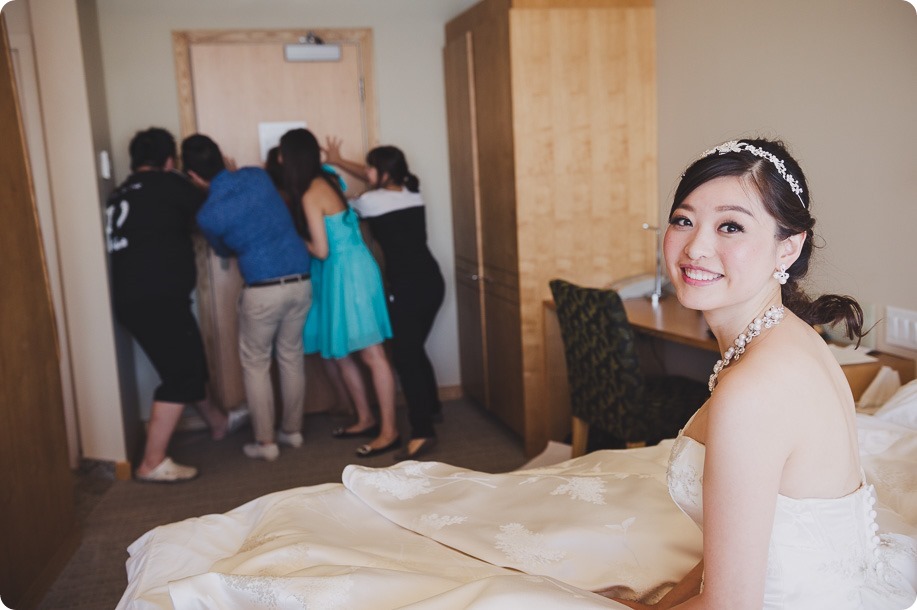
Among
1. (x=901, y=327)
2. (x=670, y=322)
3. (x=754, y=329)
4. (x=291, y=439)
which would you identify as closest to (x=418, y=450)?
(x=291, y=439)

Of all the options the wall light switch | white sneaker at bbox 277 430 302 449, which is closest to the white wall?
the wall light switch

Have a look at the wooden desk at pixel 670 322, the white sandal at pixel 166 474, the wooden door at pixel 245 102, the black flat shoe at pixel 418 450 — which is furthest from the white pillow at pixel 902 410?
the wooden door at pixel 245 102

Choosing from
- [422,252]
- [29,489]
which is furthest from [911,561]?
[422,252]

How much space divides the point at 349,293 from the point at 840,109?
2.44m

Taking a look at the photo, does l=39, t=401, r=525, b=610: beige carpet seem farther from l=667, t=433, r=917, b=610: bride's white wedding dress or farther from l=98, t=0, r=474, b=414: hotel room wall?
l=667, t=433, r=917, b=610: bride's white wedding dress

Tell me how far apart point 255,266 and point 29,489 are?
157 centimetres

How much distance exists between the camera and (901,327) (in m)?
2.44

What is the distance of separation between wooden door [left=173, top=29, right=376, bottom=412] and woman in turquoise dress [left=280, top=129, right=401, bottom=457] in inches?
25.5

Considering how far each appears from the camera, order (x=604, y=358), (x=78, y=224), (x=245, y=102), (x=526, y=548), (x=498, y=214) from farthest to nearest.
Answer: (x=245, y=102) < (x=498, y=214) < (x=78, y=224) < (x=604, y=358) < (x=526, y=548)

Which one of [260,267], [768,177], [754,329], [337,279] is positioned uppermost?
[768,177]

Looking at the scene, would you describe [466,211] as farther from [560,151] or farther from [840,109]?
[840,109]

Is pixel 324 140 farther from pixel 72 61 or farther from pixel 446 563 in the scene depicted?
pixel 446 563

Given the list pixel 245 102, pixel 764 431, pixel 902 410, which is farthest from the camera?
pixel 245 102

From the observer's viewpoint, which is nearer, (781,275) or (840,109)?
(781,275)
